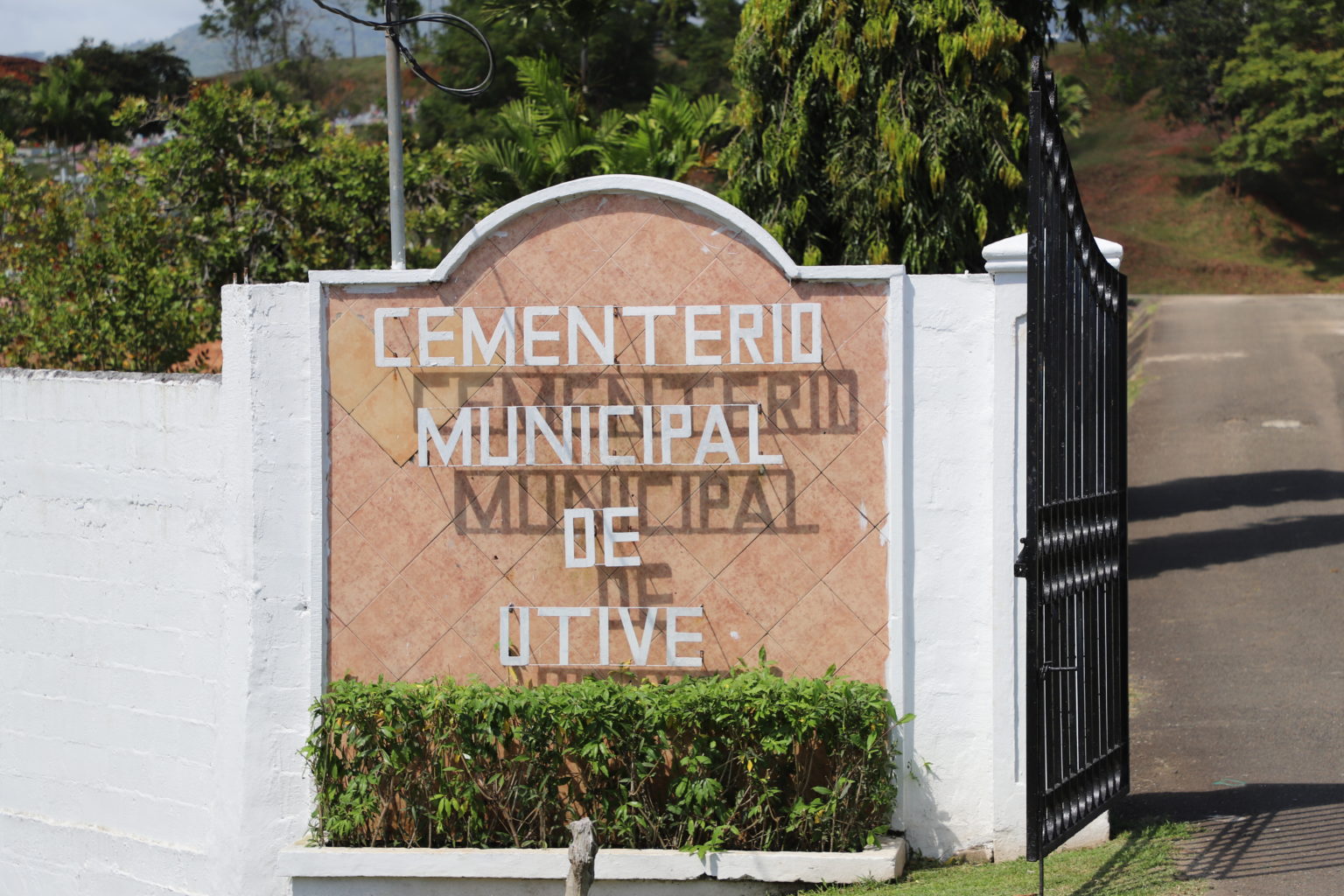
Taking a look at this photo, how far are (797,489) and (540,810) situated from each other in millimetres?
1762

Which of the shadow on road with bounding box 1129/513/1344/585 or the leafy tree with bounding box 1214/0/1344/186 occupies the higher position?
the leafy tree with bounding box 1214/0/1344/186

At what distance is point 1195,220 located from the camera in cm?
4659

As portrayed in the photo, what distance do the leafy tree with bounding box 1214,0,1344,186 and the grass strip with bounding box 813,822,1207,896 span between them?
40869mm

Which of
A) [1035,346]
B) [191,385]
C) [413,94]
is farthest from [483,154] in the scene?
[413,94]

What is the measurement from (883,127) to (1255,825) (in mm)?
6854

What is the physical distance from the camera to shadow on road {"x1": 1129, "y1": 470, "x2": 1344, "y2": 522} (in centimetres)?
1437

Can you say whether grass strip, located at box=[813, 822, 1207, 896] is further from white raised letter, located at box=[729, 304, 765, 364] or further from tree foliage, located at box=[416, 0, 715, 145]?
tree foliage, located at box=[416, 0, 715, 145]

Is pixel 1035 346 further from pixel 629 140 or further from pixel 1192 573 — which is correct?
pixel 629 140

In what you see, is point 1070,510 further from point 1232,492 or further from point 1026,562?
point 1232,492

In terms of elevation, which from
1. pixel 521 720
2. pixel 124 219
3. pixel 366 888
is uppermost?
pixel 124 219

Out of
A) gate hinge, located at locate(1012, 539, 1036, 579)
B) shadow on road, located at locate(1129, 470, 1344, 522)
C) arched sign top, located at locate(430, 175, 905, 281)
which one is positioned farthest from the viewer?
shadow on road, located at locate(1129, 470, 1344, 522)

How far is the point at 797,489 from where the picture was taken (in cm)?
577

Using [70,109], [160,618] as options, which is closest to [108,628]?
[160,618]

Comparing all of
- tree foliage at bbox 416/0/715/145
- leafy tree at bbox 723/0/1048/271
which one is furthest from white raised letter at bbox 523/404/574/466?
tree foliage at bbox 416/0/715/145
